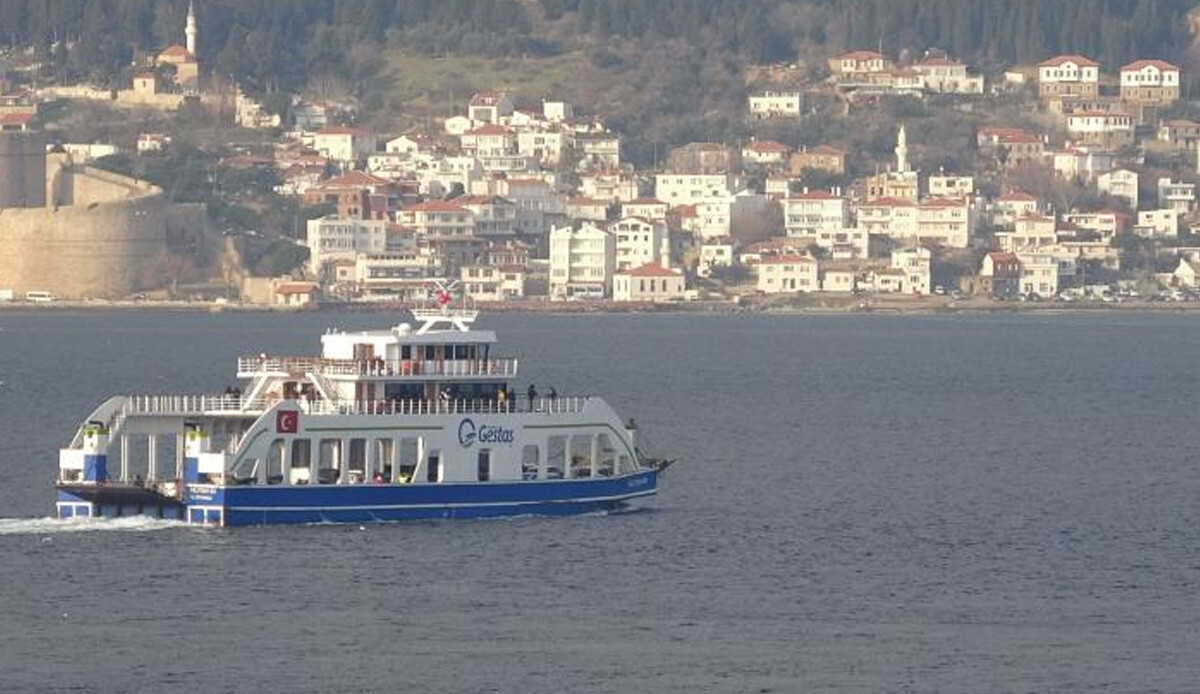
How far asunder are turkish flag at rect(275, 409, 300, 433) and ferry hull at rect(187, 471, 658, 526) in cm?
79

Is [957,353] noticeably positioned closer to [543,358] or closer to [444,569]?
[543,358]

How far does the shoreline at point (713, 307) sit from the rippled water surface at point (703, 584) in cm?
9361

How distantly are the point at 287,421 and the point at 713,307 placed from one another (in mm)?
129016

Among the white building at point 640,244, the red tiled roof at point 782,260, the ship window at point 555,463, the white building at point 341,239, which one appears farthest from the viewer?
the white building at point 640,244

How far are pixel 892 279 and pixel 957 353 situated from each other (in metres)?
56.5

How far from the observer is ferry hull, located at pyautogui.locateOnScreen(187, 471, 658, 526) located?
52.9 metres

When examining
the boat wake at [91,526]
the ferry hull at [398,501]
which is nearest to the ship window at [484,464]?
the ferry hull at [398,501]

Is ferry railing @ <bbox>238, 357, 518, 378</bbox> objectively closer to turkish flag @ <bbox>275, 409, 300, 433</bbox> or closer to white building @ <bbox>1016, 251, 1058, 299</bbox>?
turkish flag @ <bbox>275, 409, 300, 433</bbox>

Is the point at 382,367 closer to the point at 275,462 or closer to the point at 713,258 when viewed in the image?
the point at 275,462

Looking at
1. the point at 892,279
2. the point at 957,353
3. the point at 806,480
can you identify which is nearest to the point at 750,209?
the point at 892,279

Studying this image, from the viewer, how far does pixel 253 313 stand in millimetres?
171250

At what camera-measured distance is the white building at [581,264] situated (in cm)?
18450

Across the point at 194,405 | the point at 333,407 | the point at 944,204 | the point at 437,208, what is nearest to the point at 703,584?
the point at 333,407

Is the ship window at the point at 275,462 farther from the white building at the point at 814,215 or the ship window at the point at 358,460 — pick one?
the white building at the point at 814,215
